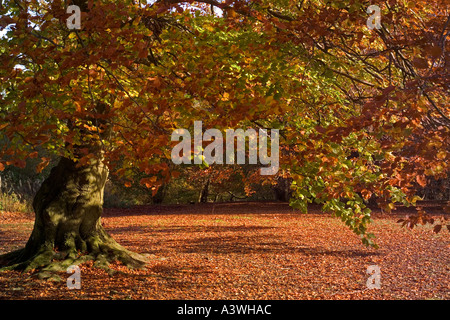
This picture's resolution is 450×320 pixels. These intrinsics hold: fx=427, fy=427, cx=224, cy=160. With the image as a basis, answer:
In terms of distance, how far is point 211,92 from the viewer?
5426 millimetres

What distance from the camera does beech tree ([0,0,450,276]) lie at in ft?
12.4

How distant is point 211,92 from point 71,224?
4.05m

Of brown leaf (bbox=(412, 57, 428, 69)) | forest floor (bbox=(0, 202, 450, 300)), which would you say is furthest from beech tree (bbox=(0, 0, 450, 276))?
forest floor (bbox=(0, 202, 450, 300))

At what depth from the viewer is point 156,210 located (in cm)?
2066

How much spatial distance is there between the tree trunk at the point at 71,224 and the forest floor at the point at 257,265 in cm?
51

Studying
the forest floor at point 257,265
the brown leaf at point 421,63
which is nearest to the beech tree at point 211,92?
the brown leaf at point 421,63

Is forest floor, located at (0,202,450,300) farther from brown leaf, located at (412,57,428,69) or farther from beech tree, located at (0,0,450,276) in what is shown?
brown leaf, located at (412,57,428,69)

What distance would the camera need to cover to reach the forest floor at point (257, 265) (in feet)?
20.0

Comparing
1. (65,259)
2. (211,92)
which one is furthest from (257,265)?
(211,92)

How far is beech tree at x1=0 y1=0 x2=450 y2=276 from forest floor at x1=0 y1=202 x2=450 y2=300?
2.90 feet

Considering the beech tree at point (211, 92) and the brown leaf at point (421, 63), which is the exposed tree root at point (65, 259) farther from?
the brown leaf at point (421, 63)

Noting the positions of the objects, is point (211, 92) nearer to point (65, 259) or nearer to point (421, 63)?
point (421, 63)

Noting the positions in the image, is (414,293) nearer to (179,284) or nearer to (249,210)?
(179,284)
